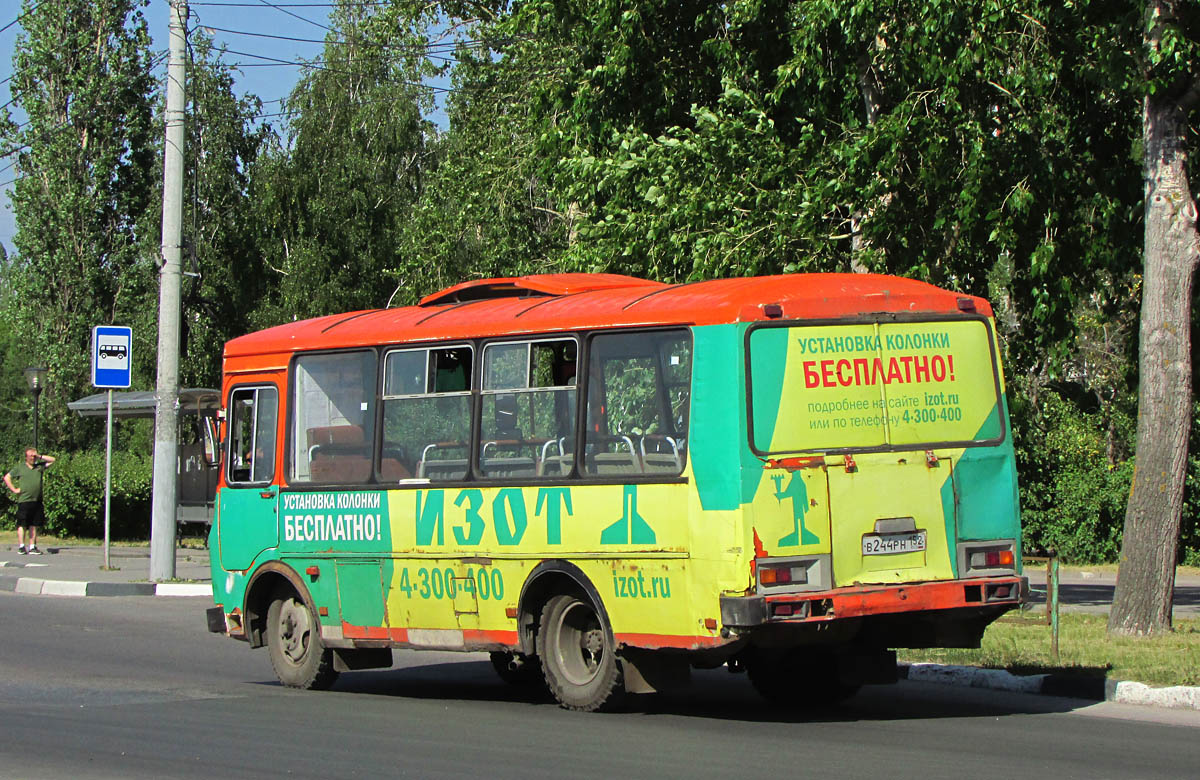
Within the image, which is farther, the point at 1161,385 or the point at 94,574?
the point at 94,574

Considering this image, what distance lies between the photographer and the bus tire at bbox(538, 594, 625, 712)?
10625 millimetres

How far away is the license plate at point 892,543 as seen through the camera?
984 centimetres

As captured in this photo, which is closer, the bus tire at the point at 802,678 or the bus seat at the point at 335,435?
the bus tire at the point at 802,678

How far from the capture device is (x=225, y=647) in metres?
15.8

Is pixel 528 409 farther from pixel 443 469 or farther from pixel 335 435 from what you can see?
pixel 335 435

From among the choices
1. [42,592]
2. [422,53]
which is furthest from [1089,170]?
[422,53]

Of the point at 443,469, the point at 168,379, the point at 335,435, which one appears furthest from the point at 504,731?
the point at 168,379

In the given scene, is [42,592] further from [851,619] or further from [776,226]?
[851,619]

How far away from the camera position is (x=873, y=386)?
1015 centimetres

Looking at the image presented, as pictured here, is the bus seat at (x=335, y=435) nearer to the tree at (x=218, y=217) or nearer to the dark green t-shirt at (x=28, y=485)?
the dark green t-shirt at (x=28, y=485)

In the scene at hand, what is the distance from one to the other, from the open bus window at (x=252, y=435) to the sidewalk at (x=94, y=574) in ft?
26.1

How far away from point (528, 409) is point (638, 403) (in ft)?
3.27

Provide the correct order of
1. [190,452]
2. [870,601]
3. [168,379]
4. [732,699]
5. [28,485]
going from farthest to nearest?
1. [190,452]
2. [28,485]
3. [168,379]
4. [732,699]
5. [870,601]

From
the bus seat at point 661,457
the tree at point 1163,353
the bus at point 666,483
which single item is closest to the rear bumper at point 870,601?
the bus at point 666,483
